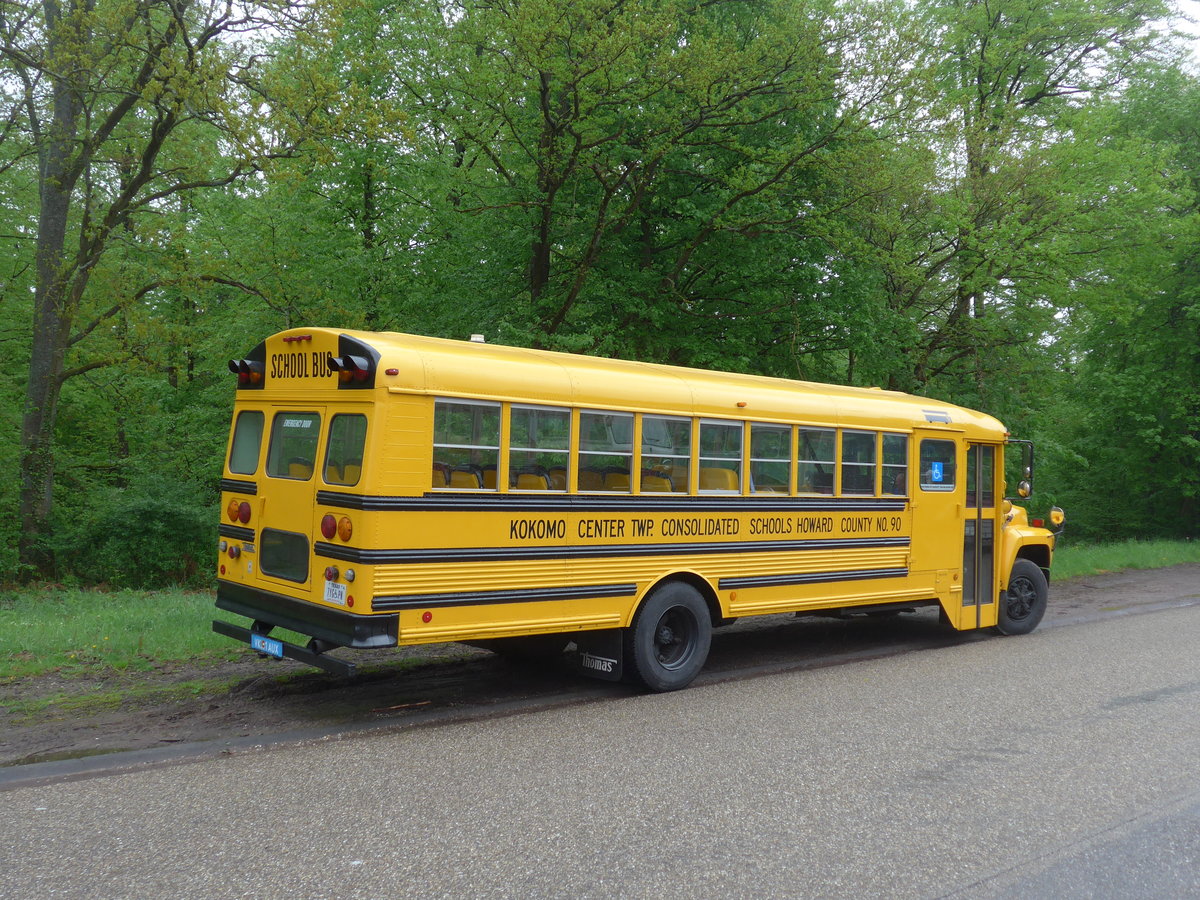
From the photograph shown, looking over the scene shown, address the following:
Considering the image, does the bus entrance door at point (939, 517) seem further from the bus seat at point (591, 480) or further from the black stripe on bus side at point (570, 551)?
the bus seat at point (591, 480)

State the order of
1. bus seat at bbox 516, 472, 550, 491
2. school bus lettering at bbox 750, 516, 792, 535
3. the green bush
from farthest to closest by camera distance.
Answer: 1. the green bush
2. school bus lettering at bbox 750, 516, 792, 535
3. bus seat at bbox 516, 472, 550, 491

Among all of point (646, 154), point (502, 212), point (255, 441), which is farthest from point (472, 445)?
point (502, 212)

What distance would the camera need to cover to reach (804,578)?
840 cm

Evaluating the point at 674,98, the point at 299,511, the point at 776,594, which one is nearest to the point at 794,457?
the point at 776,594

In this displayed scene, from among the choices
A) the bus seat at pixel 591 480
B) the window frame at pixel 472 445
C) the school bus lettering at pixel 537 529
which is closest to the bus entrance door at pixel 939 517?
the bus seat at pixel 591 480

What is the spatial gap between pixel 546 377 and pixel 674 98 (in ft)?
27.0

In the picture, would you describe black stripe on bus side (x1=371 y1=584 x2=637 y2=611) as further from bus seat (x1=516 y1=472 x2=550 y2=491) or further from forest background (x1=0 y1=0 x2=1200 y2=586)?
forest background (x1=0 y1=0 x2=1200 y2=586)

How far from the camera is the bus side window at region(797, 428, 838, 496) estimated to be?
27.4 ft

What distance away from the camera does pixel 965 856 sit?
4.20 metres

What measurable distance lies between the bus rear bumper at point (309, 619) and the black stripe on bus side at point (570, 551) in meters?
0.36

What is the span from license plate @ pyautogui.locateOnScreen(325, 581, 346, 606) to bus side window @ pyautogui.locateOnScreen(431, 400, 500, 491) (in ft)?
2.84

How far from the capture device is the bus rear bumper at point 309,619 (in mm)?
5793

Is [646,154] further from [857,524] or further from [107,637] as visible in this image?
[107,637]

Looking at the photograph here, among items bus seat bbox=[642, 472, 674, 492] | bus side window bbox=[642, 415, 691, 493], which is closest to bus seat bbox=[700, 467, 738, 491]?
bus side window bbox=[642, 415, 691, 493]
